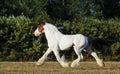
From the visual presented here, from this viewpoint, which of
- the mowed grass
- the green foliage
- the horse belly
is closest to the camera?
the mowed grass

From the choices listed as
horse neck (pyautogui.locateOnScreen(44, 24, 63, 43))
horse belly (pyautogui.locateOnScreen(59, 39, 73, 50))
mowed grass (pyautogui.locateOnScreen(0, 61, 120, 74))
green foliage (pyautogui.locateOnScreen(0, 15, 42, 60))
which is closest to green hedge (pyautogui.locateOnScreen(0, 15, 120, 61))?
green foliage (pyautogui.locateOnScreen(0, 15, 42, 60))

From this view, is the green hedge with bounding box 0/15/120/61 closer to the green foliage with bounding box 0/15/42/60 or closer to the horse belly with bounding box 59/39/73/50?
the green foliage with bounding box 0/15/42/60

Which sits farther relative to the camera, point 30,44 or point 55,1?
point 55,1

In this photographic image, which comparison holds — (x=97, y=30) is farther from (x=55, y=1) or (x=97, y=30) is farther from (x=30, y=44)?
(x=55, y=1)

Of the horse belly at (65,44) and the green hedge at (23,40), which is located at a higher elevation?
the horse belly at (65,44)

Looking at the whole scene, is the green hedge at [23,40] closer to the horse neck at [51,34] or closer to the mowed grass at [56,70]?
the mowed grass at [56,70]

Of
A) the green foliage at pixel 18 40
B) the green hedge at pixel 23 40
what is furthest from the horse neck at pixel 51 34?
the green foliage at pixel 18 40

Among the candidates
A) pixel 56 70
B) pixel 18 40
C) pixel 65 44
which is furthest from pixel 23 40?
pixel 56 70

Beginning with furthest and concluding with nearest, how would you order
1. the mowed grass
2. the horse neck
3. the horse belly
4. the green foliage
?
the green foliage
the horse neck
the horse belly
the mowed grass

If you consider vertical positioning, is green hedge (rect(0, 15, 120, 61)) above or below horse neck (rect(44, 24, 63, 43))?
below

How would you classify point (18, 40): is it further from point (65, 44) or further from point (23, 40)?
point (65, 44)

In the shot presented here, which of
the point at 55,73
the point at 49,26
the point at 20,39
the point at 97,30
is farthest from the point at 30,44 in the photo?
the point at 55,73

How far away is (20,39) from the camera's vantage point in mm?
29719

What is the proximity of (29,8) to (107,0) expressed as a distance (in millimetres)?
7738
